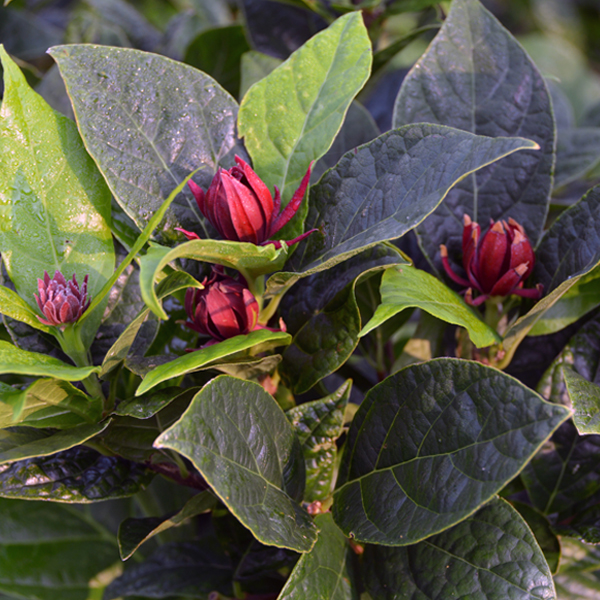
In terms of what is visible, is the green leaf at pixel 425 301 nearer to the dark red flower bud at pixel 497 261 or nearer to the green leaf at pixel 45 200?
the dark red flower bud at pixel 497 261

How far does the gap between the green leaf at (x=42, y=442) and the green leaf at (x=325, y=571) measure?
0.84 ft

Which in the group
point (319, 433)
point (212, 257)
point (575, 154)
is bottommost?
point (319, 433)

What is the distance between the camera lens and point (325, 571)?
2.12 ft

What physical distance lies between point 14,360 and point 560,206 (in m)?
0.88

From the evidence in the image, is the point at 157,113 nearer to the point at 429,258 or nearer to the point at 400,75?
the point at 429,258

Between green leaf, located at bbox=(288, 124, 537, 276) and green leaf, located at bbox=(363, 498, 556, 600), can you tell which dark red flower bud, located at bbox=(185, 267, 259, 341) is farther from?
green leaf, located at bbox=(363, 498, 556, 600)

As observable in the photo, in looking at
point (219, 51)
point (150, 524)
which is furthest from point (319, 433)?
point (219, 51)

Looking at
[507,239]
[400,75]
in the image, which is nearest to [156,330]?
[507,239]

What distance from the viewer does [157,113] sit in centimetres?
70

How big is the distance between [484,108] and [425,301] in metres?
0.38

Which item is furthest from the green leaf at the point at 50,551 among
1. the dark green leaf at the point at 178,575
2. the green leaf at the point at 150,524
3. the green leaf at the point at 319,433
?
the green leaf at the point at 319,433

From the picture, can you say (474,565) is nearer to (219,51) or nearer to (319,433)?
(319,433)

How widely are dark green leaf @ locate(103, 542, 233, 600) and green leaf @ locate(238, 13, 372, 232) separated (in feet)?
1.86

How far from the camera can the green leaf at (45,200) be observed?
652mm
